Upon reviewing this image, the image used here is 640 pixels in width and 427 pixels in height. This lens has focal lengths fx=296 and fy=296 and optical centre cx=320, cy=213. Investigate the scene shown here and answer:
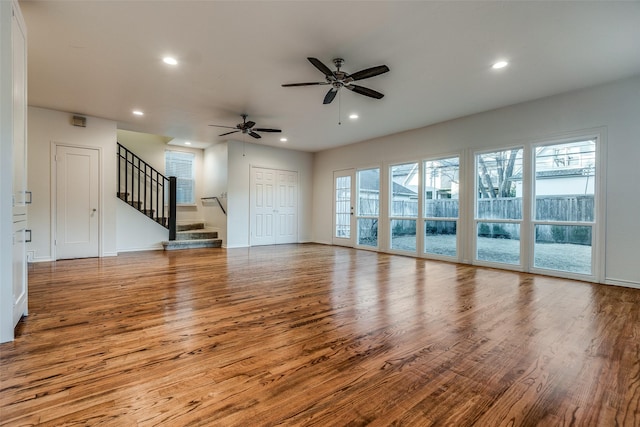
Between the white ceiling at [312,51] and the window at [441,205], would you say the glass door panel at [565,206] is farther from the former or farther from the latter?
the window at [441,205]

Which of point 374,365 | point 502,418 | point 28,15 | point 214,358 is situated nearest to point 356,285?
point 374,365

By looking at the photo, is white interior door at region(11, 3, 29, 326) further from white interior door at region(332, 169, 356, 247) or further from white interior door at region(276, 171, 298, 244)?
white interior door at region(332, 169, 356, 247)

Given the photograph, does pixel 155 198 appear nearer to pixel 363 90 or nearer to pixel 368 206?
pixel 368 206

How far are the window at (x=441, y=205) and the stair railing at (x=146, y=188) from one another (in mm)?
5993

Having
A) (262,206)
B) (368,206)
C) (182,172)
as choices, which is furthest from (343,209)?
(182,172)

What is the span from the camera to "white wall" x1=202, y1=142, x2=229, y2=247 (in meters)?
7.80

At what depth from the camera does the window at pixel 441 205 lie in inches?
235

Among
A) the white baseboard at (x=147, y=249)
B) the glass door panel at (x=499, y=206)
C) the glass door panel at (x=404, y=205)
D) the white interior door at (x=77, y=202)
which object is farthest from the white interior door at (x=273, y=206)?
the glass door panel at (x=499, y=206)

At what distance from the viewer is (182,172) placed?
8.64 meters

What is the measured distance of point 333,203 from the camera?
344 inches

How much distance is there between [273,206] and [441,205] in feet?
15.0

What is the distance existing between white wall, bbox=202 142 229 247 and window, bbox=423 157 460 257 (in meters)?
4.97

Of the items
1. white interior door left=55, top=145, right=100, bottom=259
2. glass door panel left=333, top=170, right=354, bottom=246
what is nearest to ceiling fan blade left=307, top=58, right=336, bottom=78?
glass door panel left=333, top=170, right=354, bottom=246

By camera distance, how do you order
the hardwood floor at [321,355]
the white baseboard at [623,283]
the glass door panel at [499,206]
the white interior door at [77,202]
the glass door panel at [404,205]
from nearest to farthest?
the hardwood floor at [321,355], the white baseboard at [623,283], the glass door panel at [499,206], the white interior door at [77,202], the glass door panel at [404,205]
